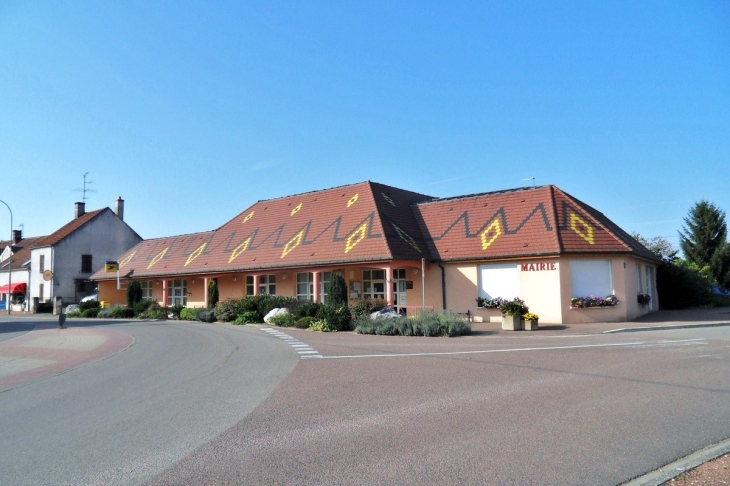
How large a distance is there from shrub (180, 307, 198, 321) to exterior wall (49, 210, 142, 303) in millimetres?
20037

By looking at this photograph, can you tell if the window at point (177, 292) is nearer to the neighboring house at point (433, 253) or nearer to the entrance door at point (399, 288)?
the neighboring house at point (433, 253)

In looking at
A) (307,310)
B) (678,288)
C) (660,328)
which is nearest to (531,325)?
(660,328)

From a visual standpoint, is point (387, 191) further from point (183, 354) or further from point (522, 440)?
point (522, 440)

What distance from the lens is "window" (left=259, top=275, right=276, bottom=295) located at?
3425 centimetres

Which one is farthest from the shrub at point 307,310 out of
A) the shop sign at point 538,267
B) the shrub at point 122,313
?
the shrub at point 122,313

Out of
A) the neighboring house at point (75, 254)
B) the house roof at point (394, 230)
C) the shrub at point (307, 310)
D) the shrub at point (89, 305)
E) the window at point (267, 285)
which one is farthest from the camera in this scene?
the neighboring house at point (75, 254)

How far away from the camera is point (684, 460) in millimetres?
5617

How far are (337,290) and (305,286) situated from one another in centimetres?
556

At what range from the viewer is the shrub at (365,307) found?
24.7m

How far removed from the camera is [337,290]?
27672mm

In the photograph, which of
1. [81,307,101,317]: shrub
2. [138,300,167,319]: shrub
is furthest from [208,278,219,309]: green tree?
[81,307,101,317]: shrub

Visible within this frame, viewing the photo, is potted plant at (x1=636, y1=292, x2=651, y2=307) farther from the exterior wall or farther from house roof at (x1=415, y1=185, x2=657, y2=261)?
the exterior wall

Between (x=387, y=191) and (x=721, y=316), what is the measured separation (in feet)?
59.2

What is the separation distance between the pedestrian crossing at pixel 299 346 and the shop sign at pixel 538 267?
11.1 meters
